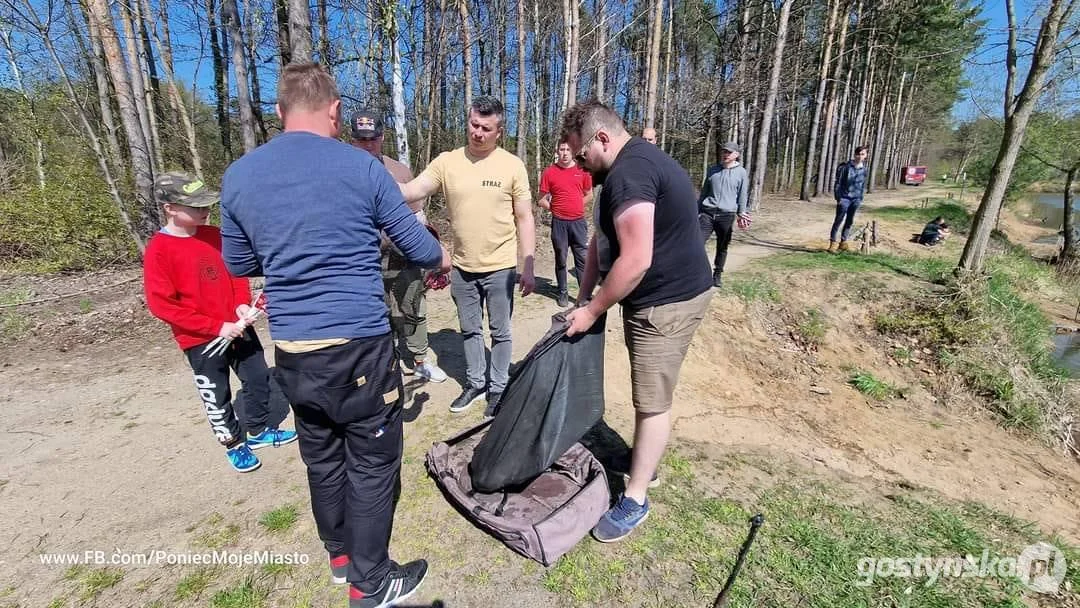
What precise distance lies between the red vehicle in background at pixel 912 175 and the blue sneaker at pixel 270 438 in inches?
Result: 1926

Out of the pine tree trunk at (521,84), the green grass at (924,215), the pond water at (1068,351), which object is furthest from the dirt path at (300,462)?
the green grass at (924,215)

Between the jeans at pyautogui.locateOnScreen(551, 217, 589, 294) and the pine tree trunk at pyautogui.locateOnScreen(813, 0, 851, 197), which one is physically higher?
the pine tree trunk at pyautogui.locateOnScreen(813, 0, 851, 197)

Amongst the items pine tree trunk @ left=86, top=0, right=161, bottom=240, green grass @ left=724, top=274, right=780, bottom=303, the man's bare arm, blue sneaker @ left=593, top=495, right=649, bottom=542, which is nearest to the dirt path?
green grass @ left=724, top=274, right=780, bottom=303

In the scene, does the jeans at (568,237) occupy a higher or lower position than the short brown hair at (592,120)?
lower

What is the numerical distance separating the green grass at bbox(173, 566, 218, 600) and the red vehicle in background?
163ft

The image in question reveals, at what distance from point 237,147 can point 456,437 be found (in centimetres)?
1955

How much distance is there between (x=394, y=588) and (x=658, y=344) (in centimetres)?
160

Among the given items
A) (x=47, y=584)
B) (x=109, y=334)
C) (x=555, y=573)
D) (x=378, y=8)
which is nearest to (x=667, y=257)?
(x=555, y=573)

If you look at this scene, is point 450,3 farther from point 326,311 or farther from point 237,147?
point 326,311

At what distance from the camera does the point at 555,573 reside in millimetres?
2213

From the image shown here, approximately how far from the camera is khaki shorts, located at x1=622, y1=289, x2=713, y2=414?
2180mm

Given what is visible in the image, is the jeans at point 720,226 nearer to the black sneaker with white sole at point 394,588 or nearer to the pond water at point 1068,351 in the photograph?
the black sneaker with white sole at point 394,588

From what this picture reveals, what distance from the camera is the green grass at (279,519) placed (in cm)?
246

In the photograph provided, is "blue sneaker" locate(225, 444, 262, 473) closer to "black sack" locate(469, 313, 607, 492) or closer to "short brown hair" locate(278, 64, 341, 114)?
"black sack" locate(469, 313, 607, 492)
